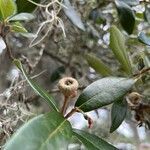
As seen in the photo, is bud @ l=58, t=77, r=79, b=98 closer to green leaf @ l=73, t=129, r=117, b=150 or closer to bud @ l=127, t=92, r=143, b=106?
green leaf @ l=73, t=129, r=117, b=150

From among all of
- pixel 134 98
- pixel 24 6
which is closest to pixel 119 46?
pixel 134 98

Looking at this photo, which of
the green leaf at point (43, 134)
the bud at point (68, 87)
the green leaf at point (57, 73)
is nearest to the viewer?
the green leaf at point (43, 134)

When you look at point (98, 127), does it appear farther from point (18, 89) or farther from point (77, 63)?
point (18, 89)

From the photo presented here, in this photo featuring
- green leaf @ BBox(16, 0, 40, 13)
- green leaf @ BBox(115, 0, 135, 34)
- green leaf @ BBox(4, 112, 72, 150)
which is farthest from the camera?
green leaf @ BBox(115, 0, 135, 34)

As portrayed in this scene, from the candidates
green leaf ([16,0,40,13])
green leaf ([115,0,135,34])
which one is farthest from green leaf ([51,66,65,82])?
green leaf ([16,0,40,13])

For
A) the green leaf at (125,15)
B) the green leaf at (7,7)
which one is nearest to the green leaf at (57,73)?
the green leaf at (125,15)

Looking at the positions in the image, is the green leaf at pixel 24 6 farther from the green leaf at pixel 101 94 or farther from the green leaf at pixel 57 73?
the green leaf at pixel 57 73
